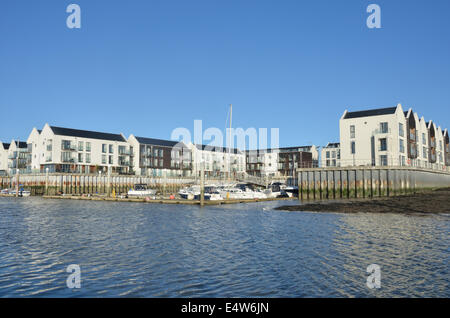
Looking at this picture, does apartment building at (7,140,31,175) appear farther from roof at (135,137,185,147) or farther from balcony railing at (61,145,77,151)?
roof at (135,137,185,147)

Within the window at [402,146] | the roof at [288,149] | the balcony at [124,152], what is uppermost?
the roof at [288,149]

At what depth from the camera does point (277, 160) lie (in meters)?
127

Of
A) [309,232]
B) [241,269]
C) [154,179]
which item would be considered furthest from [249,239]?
[154,179]

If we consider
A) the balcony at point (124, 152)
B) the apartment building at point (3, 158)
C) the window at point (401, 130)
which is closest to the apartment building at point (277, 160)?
the balcony at point (124, 152)

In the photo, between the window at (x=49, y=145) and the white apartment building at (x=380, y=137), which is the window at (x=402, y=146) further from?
the window at (x=49, y=145)

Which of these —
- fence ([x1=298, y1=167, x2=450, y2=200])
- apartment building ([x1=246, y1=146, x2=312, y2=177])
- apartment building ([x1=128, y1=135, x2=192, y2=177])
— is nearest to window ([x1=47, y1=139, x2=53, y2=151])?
apartment building ([x1=128, y1=135, x2=192, y2=177])

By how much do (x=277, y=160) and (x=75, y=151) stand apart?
214 feet

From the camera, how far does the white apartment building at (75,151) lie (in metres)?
92.6

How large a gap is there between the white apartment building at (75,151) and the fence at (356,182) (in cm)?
5663

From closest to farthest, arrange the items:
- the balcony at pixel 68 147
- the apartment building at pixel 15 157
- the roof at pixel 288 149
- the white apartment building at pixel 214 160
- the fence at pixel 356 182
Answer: the fence at pixel 356 182 < the balcony at pixel 68 147 < the apartment building at pixel 15 157 < the white apartment building at pixel 214 160 < the roof at pixel 288 149

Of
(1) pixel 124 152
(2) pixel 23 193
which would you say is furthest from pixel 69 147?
(1) pixel 124 152

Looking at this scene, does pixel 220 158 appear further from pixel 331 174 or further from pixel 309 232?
pixel 309 232
